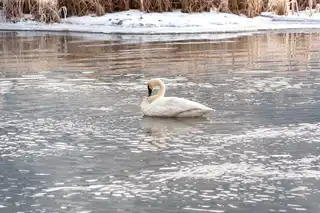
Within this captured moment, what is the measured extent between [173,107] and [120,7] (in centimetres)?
3114

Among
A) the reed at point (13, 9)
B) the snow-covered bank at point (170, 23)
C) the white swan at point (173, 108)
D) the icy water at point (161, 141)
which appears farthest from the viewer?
the reed at point (13, 9)

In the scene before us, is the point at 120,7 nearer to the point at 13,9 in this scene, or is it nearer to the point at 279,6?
the point at 13,9

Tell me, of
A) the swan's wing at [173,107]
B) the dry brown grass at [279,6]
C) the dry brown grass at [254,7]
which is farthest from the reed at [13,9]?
the swan's wing at [173,107]

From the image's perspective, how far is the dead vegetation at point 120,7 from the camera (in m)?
40.8

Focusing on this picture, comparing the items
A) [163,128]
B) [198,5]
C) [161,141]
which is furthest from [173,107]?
[198,5]

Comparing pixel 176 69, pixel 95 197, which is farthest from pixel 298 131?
pixel 176 69

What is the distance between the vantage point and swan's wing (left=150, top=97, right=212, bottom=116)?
1171 cm

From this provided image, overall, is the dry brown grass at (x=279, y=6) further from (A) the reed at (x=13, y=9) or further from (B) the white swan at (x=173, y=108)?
(B) the white swan at (x=173, y=108)

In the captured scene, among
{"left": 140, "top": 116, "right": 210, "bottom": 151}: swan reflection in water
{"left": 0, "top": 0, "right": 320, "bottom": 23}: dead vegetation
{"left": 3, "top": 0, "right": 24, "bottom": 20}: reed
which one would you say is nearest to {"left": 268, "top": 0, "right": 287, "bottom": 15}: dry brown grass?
{"left": 0, "top": 0, "right": 320, "bottom": 23}: dead vegetation

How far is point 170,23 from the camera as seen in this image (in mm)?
37312

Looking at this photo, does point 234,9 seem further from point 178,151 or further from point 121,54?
point 178,151

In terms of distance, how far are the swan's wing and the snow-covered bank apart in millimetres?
22279

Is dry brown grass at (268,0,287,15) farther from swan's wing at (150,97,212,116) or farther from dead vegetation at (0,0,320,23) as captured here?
swan's wing at (150,97,212,116)

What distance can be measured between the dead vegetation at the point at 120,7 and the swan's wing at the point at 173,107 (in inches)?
1122
